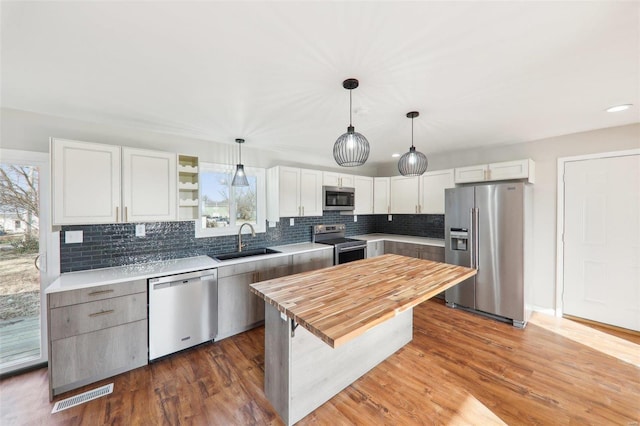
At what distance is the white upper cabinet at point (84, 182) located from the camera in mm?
2213

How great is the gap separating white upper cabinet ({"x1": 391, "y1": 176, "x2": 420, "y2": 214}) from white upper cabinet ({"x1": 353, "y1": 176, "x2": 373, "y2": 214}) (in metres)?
0.44

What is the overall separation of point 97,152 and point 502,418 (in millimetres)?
4070

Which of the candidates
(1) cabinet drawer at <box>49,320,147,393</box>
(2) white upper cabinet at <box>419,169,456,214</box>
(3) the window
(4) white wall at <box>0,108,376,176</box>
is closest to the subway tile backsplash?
(3) the window

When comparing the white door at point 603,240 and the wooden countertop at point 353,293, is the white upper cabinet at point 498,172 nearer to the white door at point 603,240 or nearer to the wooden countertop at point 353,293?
the white door at point 603,240

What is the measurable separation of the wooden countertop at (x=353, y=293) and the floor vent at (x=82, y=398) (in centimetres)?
159

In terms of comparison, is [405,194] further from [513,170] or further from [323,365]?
[323,365]

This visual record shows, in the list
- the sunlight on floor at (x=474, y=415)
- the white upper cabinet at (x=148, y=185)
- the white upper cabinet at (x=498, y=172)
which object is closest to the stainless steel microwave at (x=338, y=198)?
the white upper cabinet at (x=498, y=172)

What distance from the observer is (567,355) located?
2.55 meters

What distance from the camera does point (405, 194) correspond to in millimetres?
4766

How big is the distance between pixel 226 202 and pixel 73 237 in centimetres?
162

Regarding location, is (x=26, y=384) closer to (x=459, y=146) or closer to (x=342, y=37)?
(x=342, y=37)

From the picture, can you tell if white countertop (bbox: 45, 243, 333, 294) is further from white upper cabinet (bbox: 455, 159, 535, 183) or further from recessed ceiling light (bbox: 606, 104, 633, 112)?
recessed ceiling light (bbox: 606, 104, 633, 112)

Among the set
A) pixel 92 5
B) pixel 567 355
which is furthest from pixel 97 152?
pixel 567 355

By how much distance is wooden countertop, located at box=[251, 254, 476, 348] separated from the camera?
1394 millimetres
